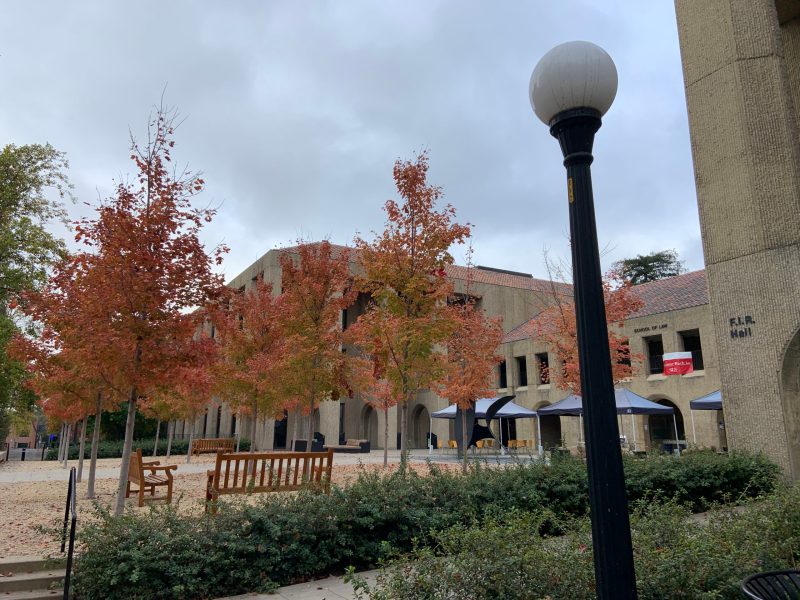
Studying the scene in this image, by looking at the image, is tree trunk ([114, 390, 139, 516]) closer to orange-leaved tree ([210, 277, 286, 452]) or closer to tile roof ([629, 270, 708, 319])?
orange-leaved tree ([210, 277, 286, 452])

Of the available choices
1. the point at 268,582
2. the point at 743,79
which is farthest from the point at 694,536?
the point at 743,79

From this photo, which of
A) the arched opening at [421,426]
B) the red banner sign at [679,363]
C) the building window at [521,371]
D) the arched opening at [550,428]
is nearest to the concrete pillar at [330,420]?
the arched opening at [421,426]

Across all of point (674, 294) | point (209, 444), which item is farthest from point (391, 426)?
point (674, 294)

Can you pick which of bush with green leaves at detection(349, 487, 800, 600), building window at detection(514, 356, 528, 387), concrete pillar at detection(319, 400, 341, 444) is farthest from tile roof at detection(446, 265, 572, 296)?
bush with green leaves at detection(349, 487, 800, 600)

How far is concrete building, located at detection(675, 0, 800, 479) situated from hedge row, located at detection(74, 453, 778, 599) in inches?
209

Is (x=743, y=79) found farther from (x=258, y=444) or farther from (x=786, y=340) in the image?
(x=258, y=444)

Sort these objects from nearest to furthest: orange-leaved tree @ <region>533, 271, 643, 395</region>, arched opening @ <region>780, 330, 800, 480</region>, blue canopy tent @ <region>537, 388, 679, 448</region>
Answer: arched opening @ <region>780, 330, 800, 480</region>
orange-leaved tree @ <region>533, 271, 643, 395</region>
blue canopy tent @ <region>537, 388, 679, 448</region>

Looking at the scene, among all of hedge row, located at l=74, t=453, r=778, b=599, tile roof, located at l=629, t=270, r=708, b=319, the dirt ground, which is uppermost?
tile roof, located at l=629, t=270, r=708, b=319

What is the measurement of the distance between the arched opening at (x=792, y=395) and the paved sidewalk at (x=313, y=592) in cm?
994

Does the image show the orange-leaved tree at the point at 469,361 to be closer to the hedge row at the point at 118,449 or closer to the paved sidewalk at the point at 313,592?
the paved sidewalk at the point at 313,592

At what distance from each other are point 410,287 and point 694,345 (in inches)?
917

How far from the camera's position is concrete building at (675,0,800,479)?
448 inches

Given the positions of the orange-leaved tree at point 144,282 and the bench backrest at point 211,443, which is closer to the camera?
the orange-leaved tree at point 144,282

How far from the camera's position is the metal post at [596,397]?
251 centimetres
